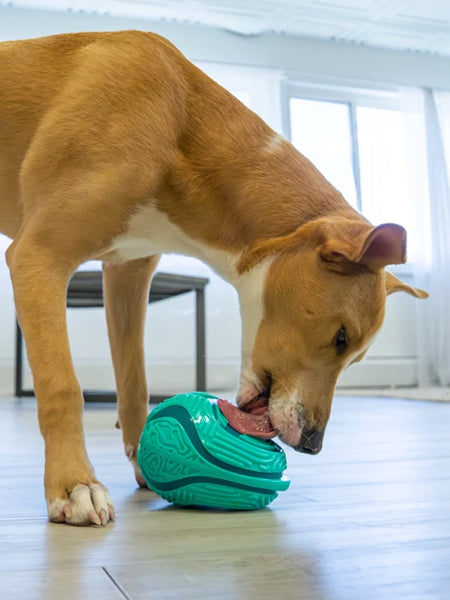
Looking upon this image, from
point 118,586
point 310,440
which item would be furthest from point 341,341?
point 118,586

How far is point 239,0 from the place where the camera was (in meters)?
5.51

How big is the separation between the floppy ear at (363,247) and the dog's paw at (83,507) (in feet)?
1.79

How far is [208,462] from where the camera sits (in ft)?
4.00

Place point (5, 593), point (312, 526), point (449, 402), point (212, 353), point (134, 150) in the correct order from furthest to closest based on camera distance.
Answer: point (212, 353), point (449, 402), point (134, 150), point (312, 526), point (5, 593)

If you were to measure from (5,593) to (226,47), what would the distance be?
565cm

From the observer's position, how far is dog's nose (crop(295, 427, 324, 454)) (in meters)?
1.29

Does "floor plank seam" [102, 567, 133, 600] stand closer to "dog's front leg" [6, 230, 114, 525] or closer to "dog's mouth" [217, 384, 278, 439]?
"dog's front leg" [6, 230, 114, 525]

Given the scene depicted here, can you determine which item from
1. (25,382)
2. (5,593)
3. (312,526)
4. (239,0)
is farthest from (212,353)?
(5,593)

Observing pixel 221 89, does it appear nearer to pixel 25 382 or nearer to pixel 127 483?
pixel 127 483

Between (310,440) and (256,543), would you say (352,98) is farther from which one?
(256,543)

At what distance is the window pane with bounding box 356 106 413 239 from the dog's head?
5218mm

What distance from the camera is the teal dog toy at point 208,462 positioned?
122 centimetres

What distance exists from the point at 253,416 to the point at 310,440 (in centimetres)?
11

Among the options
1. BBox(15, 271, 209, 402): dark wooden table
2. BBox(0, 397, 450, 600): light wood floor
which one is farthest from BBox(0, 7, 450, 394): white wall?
BBox(0, 397, 450, 600): light wood floor
